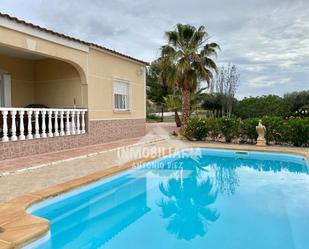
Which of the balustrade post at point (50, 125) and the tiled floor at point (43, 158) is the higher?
the balustrade post at point (50, 125)

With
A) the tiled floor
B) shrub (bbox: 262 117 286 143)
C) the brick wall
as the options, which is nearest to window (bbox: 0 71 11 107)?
the brick wall

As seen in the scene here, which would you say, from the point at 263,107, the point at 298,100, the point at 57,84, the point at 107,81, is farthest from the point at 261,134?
the point at 298,100

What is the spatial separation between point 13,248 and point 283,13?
1670 cm

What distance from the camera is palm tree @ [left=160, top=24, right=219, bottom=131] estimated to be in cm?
1912

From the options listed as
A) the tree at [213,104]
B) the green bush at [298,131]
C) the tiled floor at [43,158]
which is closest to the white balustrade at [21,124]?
the tiled floor at [43,158]

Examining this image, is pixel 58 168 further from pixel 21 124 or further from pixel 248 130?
pixel 248 130

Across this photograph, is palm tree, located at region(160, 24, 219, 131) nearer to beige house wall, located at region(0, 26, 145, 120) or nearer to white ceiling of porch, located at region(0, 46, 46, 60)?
beige house wall, located at region(0, 26, 145, 120)

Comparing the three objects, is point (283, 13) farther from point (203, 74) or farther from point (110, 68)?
point (110, 68)

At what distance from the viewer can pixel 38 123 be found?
11.4 meters

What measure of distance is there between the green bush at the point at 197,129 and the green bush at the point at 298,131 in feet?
15.4

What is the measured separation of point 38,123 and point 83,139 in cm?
276

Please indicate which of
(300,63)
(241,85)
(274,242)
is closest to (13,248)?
(274,242)

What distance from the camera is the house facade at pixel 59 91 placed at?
420 inches

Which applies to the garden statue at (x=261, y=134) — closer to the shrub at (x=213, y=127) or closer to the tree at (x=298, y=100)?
the shrub at (x=213, y=127)
